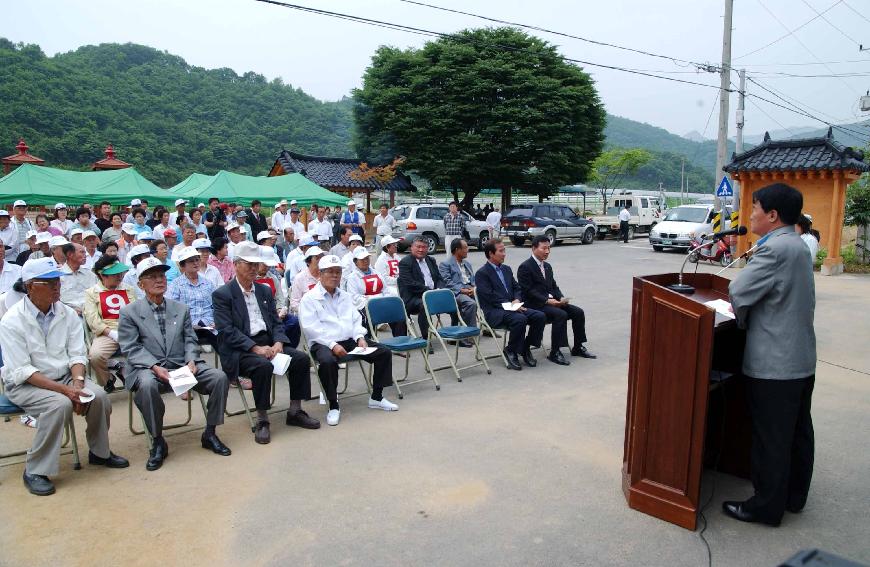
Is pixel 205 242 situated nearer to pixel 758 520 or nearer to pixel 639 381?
pixel 639 381

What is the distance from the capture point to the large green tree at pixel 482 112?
2627 centimetres

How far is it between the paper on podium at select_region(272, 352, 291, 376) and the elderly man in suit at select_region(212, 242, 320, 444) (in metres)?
0.04

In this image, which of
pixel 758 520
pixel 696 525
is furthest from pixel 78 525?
pixel 758 520

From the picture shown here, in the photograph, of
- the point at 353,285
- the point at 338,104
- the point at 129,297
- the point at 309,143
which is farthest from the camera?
the point at 338,104

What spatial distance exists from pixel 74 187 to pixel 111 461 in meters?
11.3

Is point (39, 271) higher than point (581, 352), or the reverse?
point (39, 271)

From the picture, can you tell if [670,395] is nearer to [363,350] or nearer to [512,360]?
[363,350]

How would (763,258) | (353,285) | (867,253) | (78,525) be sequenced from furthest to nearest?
(867,253) → (353,285) → (78,525) → (763,258)

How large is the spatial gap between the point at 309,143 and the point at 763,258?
44.9m

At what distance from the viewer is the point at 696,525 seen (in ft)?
11.6

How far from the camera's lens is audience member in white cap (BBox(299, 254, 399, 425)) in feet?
17.8

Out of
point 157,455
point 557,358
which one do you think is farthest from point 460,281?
point 157,455

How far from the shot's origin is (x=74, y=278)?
678 centimetres

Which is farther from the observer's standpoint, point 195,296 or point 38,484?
point 195,296
